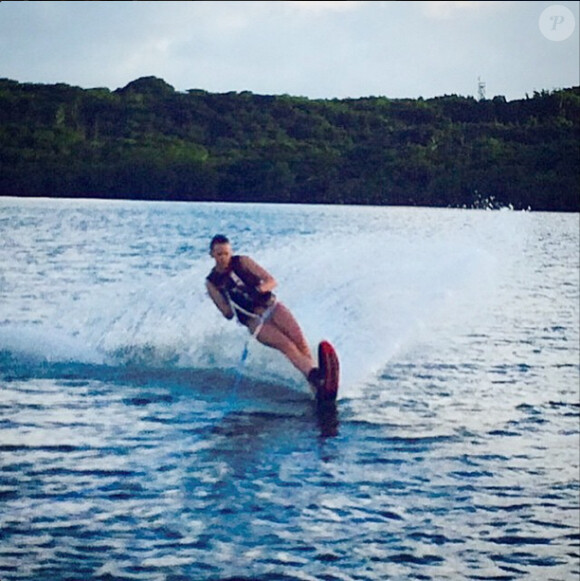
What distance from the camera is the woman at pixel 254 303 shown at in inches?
274

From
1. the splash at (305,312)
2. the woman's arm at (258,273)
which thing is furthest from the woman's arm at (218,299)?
the splash at (305,312)

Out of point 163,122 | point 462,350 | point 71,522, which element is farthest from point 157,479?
point 462,350

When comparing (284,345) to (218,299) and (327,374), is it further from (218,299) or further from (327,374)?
(218,299)

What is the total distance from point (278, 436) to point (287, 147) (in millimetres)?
3693

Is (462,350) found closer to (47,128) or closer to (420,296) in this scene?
(420,296)

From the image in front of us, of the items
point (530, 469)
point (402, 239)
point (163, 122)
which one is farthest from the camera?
point (402, 239)

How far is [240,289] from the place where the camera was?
7.03 m

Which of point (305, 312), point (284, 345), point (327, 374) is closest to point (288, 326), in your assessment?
point (284, 345)

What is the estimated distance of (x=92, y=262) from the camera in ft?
50.3

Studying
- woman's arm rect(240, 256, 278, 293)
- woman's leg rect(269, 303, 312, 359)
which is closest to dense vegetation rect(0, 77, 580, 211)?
woman's arm rect(240, 256, 278, 293)

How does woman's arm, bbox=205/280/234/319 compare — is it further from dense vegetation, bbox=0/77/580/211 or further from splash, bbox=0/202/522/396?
dense vegetation, bbox=0/77/580/211

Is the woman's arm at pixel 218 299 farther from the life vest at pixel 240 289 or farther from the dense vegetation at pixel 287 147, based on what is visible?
the dense vegetation at pixel 287 147

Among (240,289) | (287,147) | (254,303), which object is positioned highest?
(287,147)

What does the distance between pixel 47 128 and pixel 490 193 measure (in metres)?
5.87
